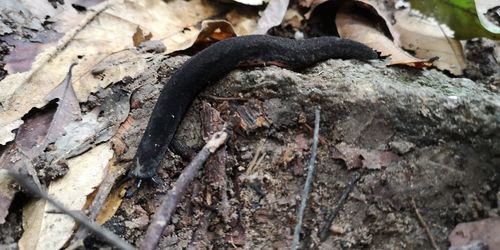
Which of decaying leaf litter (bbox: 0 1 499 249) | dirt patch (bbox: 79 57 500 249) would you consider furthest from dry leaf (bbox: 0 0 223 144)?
dirt patch (bbox: 79 57 500 249)

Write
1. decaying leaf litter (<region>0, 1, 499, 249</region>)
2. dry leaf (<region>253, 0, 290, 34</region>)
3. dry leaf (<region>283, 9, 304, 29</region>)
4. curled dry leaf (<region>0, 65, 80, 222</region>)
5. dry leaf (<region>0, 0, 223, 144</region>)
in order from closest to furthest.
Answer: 1. decaying leaf litter (<region>0, 1, 499, 249</region>)
2. curled dry leaf (<region>0, 65, 80, 222</region>)
3. dry leaf (<region>0, 0, 223, 144</region>)
4. dry leaf (<region>253, 0, 290, 34</region>)
5. dry leaf (<region>283, 9, 304, 29</region>)

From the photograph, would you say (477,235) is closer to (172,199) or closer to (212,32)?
(172,199)

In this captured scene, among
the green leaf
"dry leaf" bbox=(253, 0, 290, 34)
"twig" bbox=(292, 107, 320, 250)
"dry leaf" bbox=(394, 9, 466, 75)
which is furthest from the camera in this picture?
"dry leaf" bbox=(253, 0, 290, 34)

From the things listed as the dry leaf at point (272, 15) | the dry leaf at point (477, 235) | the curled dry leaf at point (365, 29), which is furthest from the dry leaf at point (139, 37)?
the dry leaf at point (477, 235)

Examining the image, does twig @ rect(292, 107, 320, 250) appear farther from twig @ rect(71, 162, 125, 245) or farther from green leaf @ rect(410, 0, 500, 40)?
green leaf @ rect(410, 0, 500, 40)

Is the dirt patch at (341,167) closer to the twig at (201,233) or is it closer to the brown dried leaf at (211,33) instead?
the twig at (201,233)

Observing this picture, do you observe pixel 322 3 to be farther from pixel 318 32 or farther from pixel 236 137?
pixel 236 137
